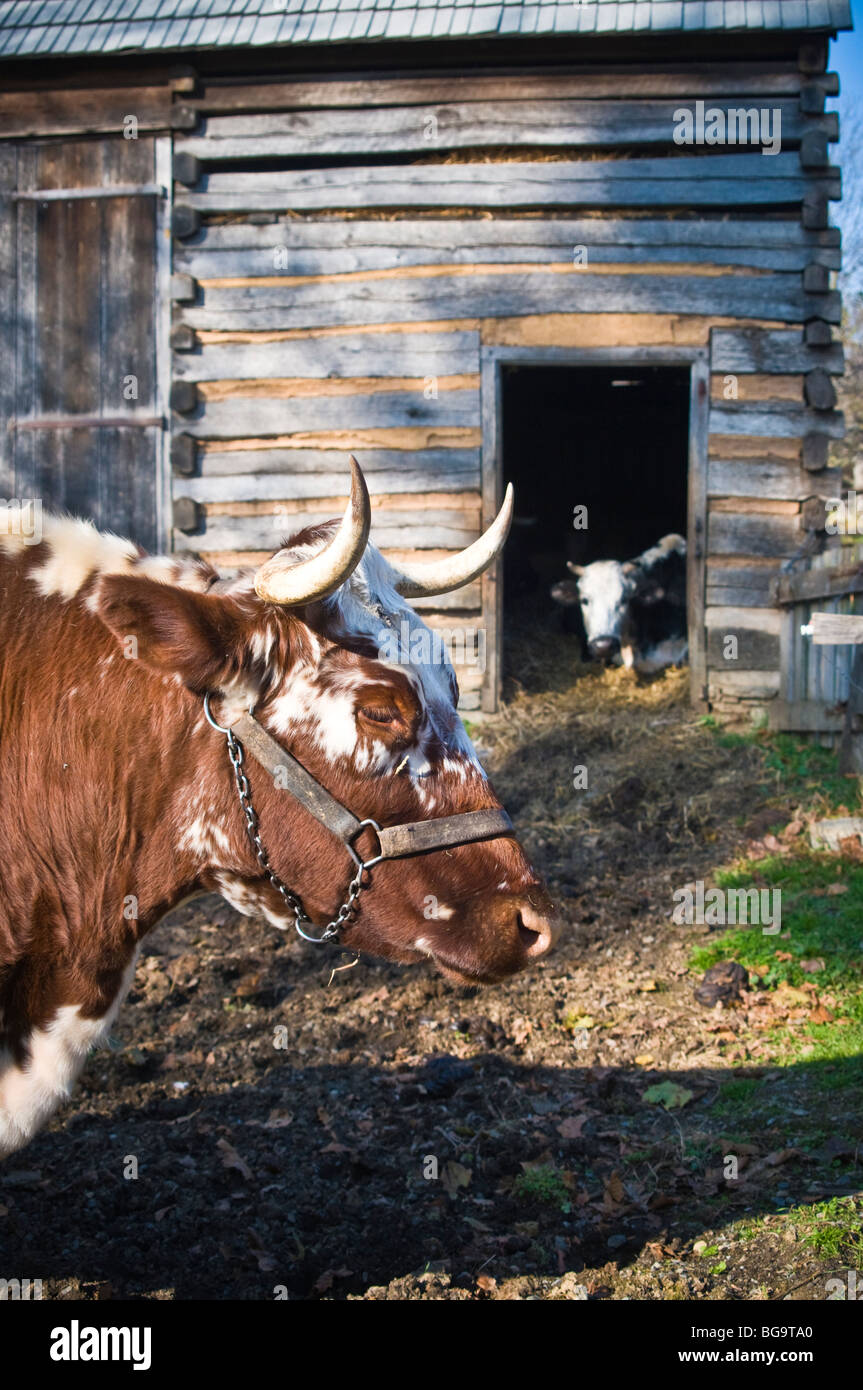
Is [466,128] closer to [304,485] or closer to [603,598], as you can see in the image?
[304,485]

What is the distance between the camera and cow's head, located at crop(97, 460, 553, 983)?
2451 millimetres

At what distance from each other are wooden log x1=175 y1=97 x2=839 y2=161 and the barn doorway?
5234 mm

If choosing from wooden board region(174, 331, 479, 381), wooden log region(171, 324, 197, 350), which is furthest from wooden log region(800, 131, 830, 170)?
wooden log region(171, 324, 197, 350)

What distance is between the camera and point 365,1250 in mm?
3172

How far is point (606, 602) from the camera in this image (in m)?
11.3

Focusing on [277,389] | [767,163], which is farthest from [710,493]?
[277,389]

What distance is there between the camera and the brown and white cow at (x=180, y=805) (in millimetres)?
2451

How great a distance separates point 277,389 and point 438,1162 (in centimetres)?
695

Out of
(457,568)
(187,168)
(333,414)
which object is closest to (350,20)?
(187,168)

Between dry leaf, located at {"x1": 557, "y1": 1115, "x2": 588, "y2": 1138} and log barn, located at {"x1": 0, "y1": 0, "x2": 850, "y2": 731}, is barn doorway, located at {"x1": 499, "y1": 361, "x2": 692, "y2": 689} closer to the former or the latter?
log barn, located at {"x1": 0, "y1": 0, "x2": 850, "y2": 731}

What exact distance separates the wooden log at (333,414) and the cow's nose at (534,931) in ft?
22.5

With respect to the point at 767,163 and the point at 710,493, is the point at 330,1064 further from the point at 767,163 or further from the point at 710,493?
the point at 767,163

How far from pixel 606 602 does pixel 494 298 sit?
3712 mm

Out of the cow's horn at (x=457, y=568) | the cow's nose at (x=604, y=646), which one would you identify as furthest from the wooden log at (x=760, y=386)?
the cow's horn at (x=457, y=568)
